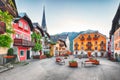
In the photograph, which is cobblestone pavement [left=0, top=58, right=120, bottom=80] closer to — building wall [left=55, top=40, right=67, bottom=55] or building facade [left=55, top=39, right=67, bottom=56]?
building wall [left=55, top=40, right=67, bottom=55]

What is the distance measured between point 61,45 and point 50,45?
11530 millimetres

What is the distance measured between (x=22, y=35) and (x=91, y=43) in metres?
44.9

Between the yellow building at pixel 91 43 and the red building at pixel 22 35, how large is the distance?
1498 inches

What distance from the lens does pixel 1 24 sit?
17.8 meters

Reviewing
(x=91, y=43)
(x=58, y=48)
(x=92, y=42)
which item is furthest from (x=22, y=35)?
(x=92, y=42)

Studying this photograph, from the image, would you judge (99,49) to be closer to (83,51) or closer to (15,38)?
(83,51)

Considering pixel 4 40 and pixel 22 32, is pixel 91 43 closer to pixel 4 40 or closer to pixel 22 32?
pixel 22 32

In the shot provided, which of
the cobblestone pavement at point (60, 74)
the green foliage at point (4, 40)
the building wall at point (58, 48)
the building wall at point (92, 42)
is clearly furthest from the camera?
the building wall at point (92, 42)

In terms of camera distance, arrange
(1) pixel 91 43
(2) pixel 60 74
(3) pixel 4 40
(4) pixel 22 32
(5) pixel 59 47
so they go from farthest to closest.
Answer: (1) pixel 91 43 < (5) pixel 59 47 < (4) pixel 22 32 < (3) pixel 4 40 < (2) pixel 60 74

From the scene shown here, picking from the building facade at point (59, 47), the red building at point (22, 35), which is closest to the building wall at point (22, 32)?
the red building at point (22, 35)

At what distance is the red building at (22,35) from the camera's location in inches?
1222

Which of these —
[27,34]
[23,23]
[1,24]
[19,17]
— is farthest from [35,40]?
[1,24]

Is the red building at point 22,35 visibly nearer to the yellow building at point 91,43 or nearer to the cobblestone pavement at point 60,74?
the cobblestone pavement at point 60,74

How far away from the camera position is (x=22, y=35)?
1364 inches
